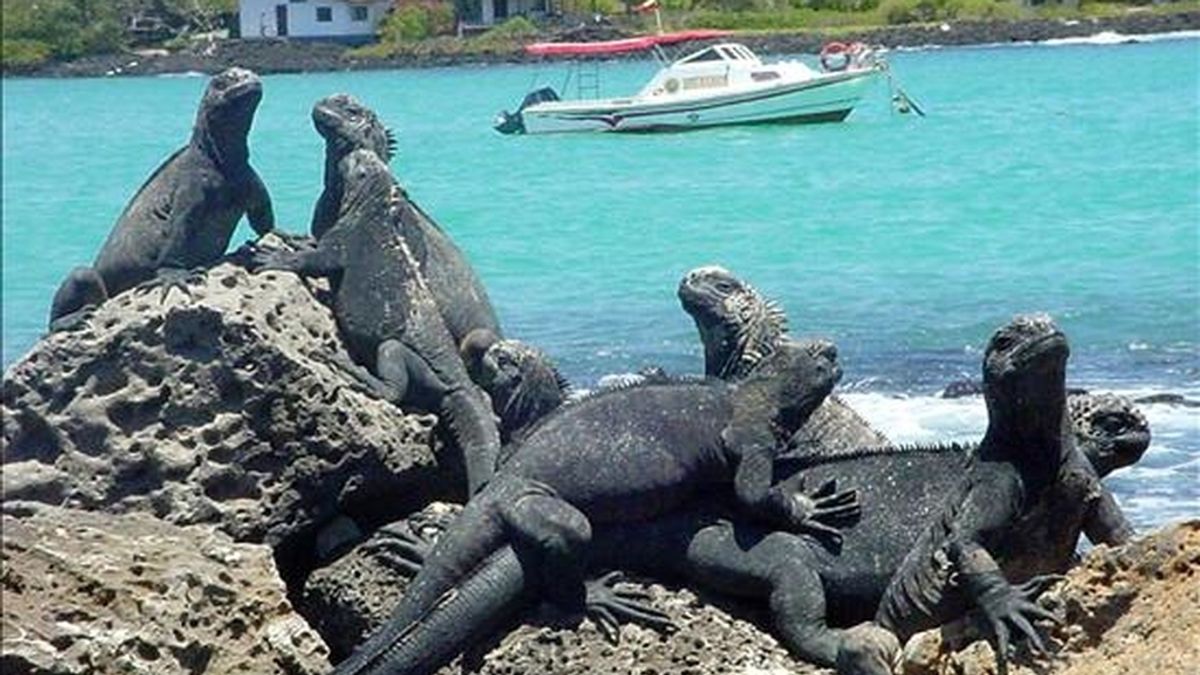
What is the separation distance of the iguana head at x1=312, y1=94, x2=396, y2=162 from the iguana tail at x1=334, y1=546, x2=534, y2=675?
199 cm

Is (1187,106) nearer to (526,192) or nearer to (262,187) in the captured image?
(526,192)

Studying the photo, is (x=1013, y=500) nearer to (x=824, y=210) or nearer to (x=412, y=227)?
(x=412, y=227)

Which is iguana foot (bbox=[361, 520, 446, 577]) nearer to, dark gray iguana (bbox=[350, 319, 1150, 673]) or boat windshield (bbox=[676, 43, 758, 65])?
dark gray iguana (bbox=[350, 319, 1150, 673])

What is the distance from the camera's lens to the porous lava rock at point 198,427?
5551 mm

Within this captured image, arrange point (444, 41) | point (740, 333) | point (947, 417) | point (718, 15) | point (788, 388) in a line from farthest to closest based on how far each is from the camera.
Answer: point (718, 15)
point (444, 41)
point (947, 417)
point (740, 333)
point (788, 388)

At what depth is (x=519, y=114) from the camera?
35.8 metres

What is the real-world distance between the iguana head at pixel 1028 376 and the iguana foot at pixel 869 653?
468 millimetres

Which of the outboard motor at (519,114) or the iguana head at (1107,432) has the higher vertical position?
the iguana head at (1107,432)

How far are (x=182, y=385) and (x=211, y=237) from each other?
114cm

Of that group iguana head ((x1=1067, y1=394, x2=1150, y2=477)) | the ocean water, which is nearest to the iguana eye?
iguana head ((x1=1067, y1=394, x2=1150, y2=477))

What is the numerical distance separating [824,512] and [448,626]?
2.59 ft

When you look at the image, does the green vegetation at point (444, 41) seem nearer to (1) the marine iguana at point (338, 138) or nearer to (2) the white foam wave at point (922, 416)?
(2) the white foam wave at point (922, 416)

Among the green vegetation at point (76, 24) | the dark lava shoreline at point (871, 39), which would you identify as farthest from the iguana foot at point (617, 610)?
the dark lava shoreline at point (871, 39)

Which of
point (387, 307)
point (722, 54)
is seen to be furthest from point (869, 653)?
point (722, 54)
